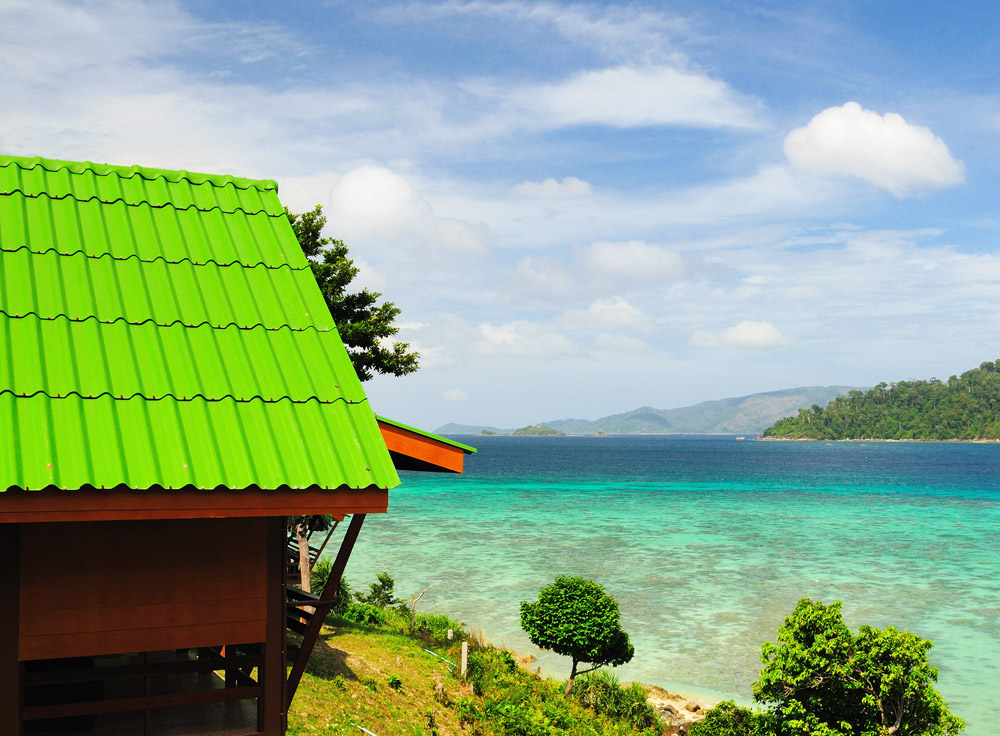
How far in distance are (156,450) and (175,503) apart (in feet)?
1.31

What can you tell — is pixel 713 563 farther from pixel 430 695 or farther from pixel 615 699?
pixel 430 695

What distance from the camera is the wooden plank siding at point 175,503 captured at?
16.2 ft

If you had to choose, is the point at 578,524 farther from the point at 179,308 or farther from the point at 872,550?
the point at 179,308

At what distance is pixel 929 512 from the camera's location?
303ft

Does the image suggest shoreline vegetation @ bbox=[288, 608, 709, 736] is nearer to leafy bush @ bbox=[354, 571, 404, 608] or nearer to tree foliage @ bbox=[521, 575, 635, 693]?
tree foliage @ bbox=[521, 575, 635, 693]

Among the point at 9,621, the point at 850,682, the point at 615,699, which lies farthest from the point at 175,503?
the point at 615,699

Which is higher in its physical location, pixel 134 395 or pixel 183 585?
pixel 134 395

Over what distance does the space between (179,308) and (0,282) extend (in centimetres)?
132

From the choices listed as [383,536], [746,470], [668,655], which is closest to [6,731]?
[668,655]

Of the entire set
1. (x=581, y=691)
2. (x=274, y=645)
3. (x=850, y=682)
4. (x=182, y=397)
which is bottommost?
(x=581, y=691)

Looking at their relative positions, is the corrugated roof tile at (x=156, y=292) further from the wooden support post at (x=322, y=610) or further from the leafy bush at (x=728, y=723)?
the leafy bush at (x=728, y=723)

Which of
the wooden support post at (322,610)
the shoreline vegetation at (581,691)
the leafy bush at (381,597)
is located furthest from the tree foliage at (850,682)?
the leafy bush at (381,597)

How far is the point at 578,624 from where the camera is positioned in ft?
84.7

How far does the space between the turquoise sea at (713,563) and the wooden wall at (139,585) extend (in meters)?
26.5
